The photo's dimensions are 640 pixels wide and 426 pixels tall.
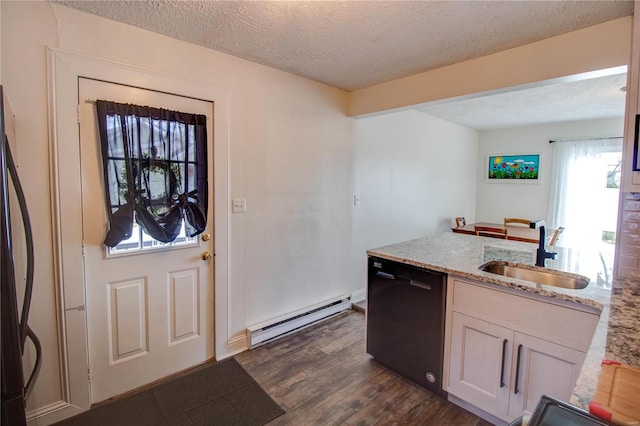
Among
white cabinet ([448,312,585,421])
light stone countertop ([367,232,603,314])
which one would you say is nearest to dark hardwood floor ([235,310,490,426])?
white cabinet ([448,312,585,421])

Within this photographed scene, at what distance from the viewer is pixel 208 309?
8.00ft

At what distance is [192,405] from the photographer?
6.48 ft

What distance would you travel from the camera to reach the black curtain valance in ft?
6.27

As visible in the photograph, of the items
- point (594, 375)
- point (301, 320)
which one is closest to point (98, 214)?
point (301, 320)

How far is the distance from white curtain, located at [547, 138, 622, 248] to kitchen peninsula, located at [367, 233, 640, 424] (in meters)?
3.11

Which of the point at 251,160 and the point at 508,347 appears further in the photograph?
the point at 251,160

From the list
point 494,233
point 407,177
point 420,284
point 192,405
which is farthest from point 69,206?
point 494,233

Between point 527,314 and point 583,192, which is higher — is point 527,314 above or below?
below

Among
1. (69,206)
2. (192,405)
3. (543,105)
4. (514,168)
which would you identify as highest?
(543,105)

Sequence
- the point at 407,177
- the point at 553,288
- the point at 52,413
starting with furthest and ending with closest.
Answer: the point at 407,177
the point at 52,413
the point at 553,288

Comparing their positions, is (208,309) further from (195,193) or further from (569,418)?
(569,418)

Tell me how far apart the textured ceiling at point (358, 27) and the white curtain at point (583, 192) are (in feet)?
12.0

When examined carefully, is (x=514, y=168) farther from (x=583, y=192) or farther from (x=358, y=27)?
(x=358, y=27)

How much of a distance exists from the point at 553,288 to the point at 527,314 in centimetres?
18
